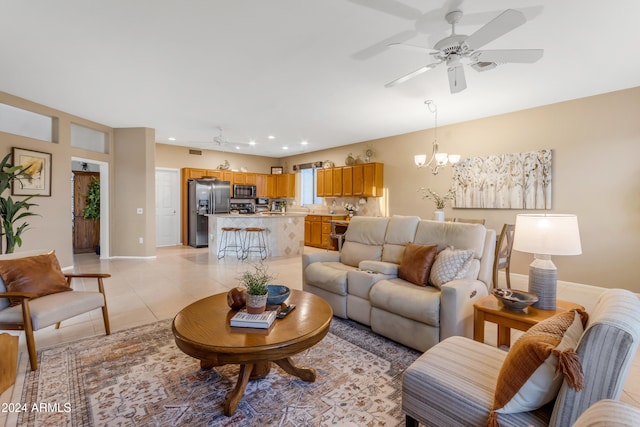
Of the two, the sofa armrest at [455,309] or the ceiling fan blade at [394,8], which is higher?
the ceiling fan blade at [394,8]

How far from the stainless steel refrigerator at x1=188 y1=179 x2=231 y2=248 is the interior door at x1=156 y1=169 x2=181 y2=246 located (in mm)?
455

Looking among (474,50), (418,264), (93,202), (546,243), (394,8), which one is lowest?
(418,264)

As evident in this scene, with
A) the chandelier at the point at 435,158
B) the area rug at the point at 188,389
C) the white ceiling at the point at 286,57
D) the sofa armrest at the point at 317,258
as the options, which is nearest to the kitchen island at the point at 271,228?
the white ceiling at the point at 286,57

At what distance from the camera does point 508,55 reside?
243 cm

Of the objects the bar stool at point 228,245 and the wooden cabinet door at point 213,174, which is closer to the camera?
the bar stool at point 228,245

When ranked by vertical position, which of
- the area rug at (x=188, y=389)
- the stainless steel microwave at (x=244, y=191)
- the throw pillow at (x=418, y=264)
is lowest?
the area rug at (x=188, y=389)

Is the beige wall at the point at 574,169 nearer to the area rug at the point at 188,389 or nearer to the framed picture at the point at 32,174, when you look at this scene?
the framed picture at the point at 32,174

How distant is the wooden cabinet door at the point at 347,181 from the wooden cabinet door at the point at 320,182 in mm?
800

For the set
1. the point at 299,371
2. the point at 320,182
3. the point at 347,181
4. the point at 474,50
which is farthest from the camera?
the point at 320,182

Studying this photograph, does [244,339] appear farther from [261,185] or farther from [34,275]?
[261,185]

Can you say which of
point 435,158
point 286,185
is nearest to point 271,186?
point 286,185

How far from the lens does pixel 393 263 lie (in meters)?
3.23

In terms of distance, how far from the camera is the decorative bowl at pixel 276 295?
2.12 m

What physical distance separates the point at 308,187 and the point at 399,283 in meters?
6.65
